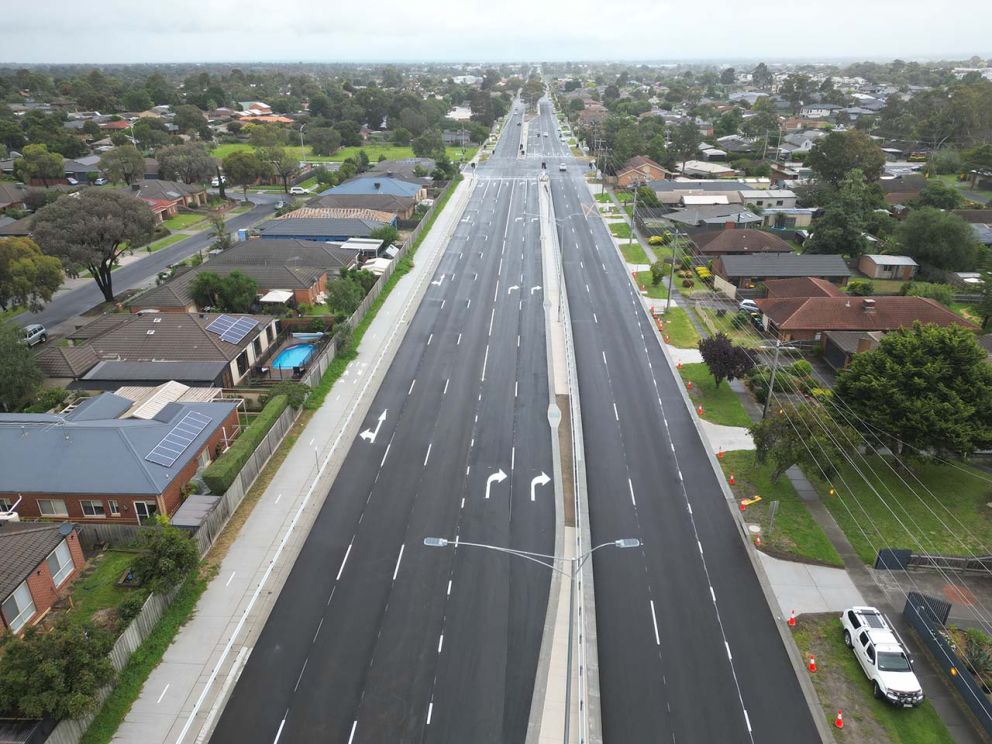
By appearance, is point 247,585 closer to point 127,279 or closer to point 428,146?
point 127,279

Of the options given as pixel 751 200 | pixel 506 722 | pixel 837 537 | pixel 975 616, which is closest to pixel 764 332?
pixel 837 537

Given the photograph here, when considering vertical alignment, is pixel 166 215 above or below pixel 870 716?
below

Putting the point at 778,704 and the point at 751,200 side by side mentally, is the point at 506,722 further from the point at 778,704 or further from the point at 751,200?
the point at 751,200

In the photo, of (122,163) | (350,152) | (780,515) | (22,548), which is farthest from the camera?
(350,152)

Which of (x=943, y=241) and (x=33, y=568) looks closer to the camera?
(x=33, y=568)

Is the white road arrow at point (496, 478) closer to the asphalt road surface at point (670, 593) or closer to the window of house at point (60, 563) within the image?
the asphalt road surface at point (670, 593)

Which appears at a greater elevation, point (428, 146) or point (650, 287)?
point (650, 287)

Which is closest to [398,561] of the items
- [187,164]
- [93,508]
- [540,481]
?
[540,481]
